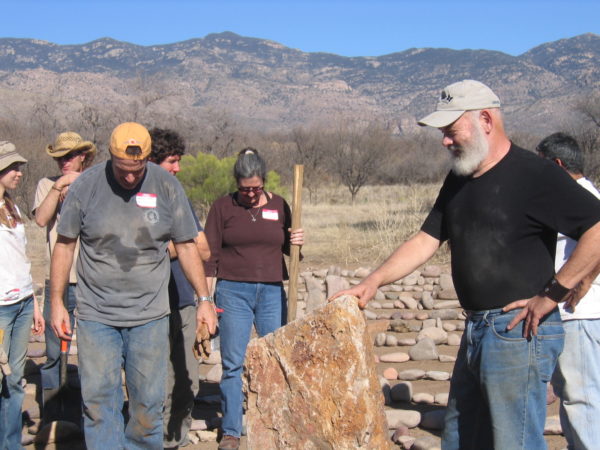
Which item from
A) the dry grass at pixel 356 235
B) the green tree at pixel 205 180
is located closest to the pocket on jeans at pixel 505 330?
the dry grass at pixel 356 235

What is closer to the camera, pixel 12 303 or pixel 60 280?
pixel 60 280

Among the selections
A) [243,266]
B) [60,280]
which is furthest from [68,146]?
[243,266]

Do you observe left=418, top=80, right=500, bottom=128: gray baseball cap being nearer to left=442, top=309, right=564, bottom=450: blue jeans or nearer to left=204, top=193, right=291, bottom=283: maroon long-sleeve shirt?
left=442, top=309, right=564, bottom=450: blue jeans

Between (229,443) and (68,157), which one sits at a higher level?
(68,157)

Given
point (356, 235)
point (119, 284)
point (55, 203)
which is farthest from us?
point (356, 235)

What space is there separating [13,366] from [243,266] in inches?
56.4

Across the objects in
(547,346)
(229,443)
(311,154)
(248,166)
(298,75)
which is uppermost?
(298,75)

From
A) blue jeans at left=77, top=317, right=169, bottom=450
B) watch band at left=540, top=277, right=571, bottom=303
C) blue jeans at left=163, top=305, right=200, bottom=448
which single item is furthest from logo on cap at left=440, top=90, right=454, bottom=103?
blue jeans at left=163, top=305, right=200, bottom=448

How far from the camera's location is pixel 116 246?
12.0 ft

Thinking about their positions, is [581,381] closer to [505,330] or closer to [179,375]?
[505,330]

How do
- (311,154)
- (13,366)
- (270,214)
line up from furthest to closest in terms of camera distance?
(311,154) → (270,214) → (13,366)

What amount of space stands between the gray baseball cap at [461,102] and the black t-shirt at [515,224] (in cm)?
23

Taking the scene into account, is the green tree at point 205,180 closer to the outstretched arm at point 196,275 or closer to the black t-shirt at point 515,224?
the outstretched arm at point 196,275

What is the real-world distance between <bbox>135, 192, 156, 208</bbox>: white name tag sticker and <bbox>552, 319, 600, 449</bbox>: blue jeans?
7.02ft
